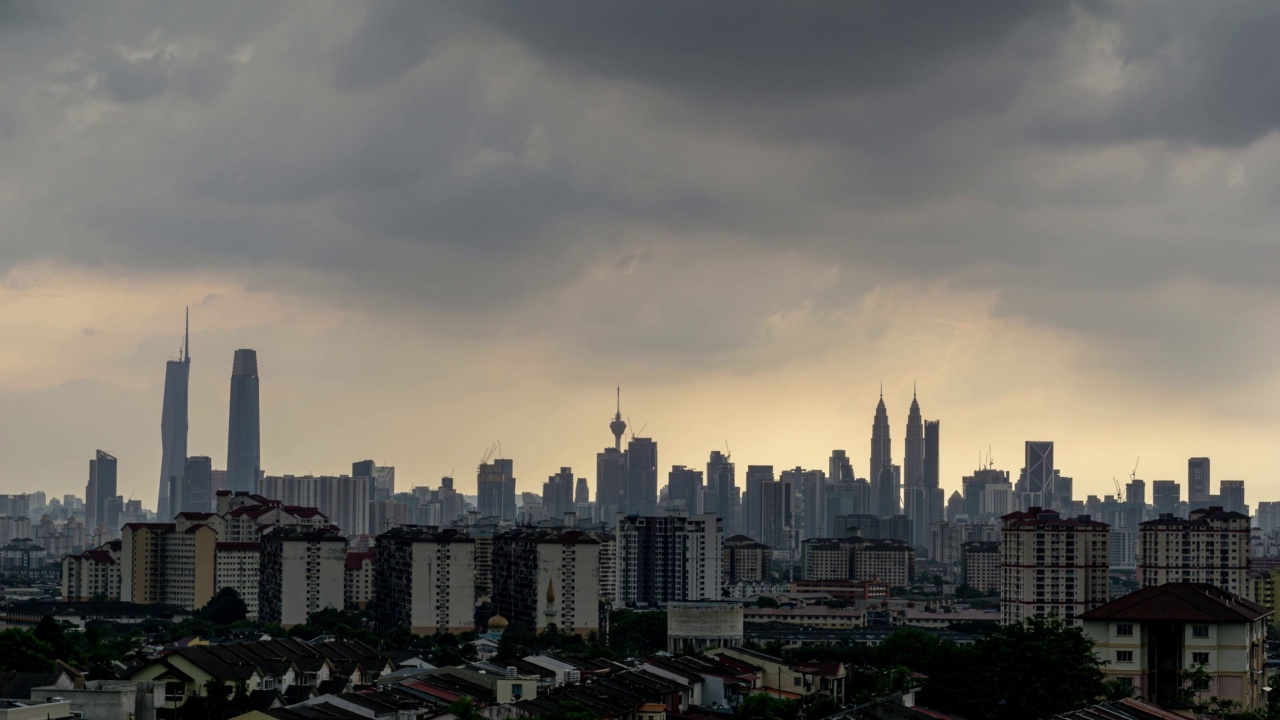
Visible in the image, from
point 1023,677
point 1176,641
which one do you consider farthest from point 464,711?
point 1176,641

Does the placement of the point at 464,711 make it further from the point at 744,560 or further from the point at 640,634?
the point at 744,560

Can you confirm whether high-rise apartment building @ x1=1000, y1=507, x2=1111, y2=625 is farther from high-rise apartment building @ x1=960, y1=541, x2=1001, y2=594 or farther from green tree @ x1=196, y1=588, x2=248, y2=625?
high-rise apartment building @ x1=960, y1=541, x2=1001, y2=594

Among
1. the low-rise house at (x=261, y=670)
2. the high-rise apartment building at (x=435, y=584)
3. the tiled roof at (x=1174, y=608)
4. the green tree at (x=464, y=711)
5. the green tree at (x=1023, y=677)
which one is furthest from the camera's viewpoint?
the high-rise apartment building at (x=435, y=584)

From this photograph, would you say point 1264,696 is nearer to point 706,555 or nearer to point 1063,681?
point 1063,681

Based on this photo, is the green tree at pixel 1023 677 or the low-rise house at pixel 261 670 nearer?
the green tree at pixel 1023 677

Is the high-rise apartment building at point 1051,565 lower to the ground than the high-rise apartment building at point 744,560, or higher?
higher

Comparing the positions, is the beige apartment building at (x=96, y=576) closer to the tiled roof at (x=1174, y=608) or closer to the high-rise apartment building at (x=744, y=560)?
the high-rise apartment building at (x=744, y=560)

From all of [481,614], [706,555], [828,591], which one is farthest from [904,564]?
[481,614]

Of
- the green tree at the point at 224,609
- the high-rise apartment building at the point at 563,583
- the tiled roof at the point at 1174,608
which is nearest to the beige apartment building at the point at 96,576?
the green tree at the point at 224,609
